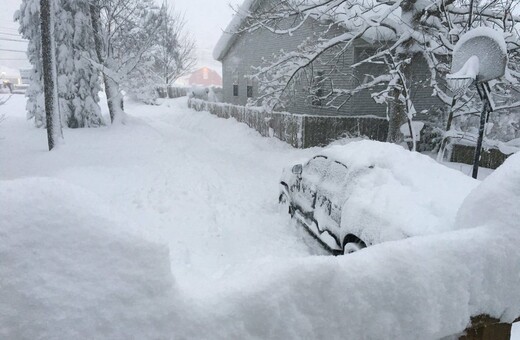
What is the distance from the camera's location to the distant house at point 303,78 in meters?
16.2

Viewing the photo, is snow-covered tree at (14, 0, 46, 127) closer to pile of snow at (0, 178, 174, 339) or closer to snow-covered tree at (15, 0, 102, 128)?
snow-covered tree at (15, 0, 102, 128)

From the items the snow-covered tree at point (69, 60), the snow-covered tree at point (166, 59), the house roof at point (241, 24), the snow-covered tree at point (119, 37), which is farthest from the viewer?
the snow-covered tree at point (166, 59)

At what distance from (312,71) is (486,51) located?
7.93 metres

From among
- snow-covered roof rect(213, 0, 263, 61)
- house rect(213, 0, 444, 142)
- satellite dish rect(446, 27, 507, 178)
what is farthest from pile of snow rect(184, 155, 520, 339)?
snow-covered roof rect(213, 0, 263, 61)

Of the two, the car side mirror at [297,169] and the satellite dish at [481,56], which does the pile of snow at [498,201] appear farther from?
the satellite dish at [481,56]

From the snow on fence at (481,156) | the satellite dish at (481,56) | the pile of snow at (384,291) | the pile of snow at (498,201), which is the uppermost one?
the satellite dish at (481,56)

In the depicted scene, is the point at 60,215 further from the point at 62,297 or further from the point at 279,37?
the point at 279,37

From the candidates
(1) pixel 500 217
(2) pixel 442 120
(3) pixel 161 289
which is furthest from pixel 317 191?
(2) pixel 442 120

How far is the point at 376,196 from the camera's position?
15.0 feet

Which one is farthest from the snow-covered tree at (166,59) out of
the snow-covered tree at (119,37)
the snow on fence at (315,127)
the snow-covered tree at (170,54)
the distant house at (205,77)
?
the distant house at (205,77)

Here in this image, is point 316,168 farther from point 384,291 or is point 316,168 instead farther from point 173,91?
point 173,91

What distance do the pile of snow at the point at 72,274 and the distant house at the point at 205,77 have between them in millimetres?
99270

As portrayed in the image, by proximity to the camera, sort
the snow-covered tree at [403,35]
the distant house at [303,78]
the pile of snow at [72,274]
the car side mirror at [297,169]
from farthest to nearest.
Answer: the distant house at [303,78]
the snow-covered tree at [403,35]
the car side mirror at [297,169]
the pile of snow at [72,274]

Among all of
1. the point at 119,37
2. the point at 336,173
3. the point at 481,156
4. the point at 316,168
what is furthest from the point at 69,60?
the point at 481,156
